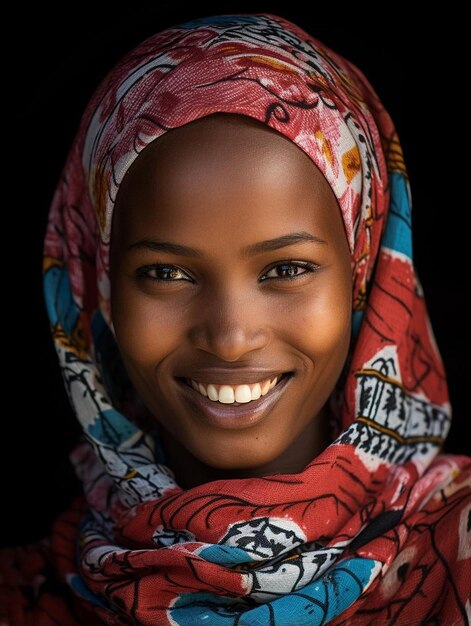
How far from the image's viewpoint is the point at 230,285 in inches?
65.7

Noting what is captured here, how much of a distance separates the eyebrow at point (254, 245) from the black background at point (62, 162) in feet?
3.16

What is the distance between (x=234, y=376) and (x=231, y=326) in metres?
0.12

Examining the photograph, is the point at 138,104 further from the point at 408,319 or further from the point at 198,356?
the point at 408,319

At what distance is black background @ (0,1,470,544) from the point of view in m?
2.46

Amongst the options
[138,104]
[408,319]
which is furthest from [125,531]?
[138,104]

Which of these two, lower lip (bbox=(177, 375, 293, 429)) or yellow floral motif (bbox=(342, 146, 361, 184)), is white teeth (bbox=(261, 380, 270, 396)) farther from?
yellow floral motif (bbox=(342, 146, 361, 184))

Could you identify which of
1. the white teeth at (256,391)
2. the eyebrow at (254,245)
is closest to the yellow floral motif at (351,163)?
the eyebrow at (254,245)

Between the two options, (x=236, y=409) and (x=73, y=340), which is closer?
(x=236, y=409)

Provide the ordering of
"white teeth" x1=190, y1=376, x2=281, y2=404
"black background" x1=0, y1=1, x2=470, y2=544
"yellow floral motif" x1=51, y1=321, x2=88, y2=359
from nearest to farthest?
"white teeth" x1=190, y1=376, x2=281, y2=404
"yellow floral motif" x1=51, y1=321, x2=88, y2=359
"black background" x1=0, y1=1, x2=470, y2=544

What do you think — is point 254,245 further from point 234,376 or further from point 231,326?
point 234,376

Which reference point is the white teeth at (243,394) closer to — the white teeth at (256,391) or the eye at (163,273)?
the white teeth at (256,391)

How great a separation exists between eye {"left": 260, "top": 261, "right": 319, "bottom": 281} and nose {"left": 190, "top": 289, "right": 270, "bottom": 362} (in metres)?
0.06

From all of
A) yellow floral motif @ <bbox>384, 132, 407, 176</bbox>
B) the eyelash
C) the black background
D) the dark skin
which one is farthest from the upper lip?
the black background

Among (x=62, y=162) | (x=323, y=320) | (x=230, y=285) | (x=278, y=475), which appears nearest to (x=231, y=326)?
(x=230, y=285)
